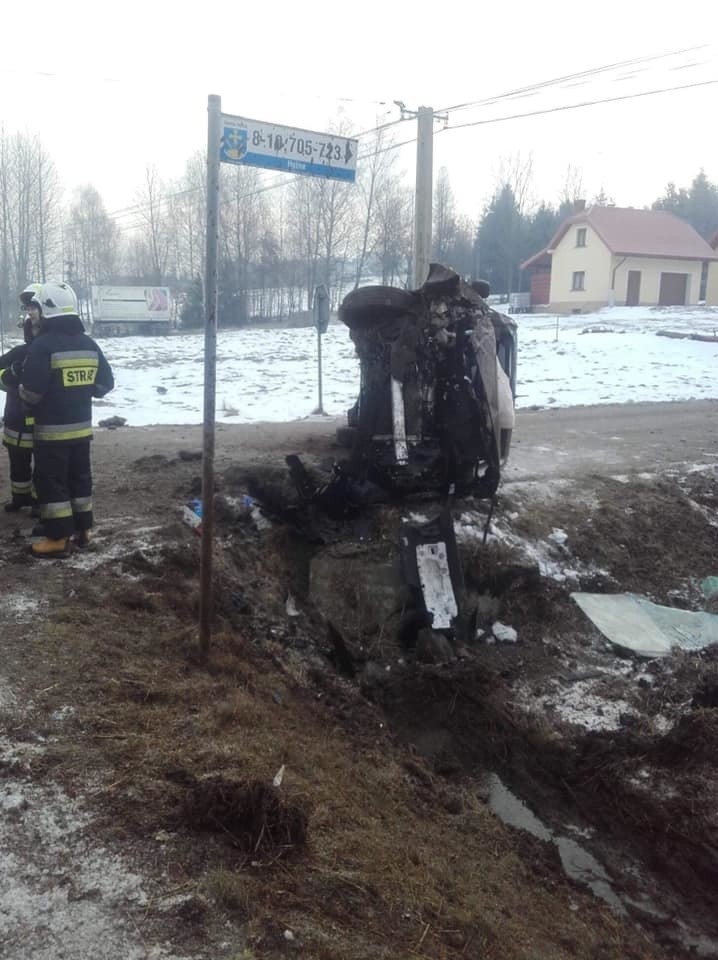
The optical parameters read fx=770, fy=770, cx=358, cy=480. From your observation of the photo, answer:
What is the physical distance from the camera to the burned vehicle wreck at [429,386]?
684 cm

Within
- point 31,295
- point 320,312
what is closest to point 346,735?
point 31,295

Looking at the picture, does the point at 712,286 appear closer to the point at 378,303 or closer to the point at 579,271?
the point at 579,271

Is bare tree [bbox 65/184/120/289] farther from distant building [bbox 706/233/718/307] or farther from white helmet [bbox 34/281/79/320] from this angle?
white helmet [bbox 34/281/79/320]

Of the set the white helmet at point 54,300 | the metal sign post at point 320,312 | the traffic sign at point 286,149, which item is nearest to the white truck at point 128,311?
the metal sign post at point 320,312

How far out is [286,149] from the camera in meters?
3.95

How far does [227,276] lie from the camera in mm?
50656

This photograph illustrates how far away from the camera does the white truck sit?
40.7 m

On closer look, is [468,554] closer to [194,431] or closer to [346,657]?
[346,657]

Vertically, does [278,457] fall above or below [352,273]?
below

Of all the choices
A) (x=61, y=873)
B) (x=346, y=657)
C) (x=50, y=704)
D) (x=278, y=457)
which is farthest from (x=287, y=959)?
(x=278, y=457)

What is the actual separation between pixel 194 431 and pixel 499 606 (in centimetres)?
607

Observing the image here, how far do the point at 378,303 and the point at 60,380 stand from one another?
2.83 meters

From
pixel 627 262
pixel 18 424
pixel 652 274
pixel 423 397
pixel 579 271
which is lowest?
pixel 18 424

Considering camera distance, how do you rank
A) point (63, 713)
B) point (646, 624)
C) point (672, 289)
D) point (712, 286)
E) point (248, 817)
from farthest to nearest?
point (712, 286) < point (672, 289) < point (646, 624) < point (63, 713) < point (248, 817)
